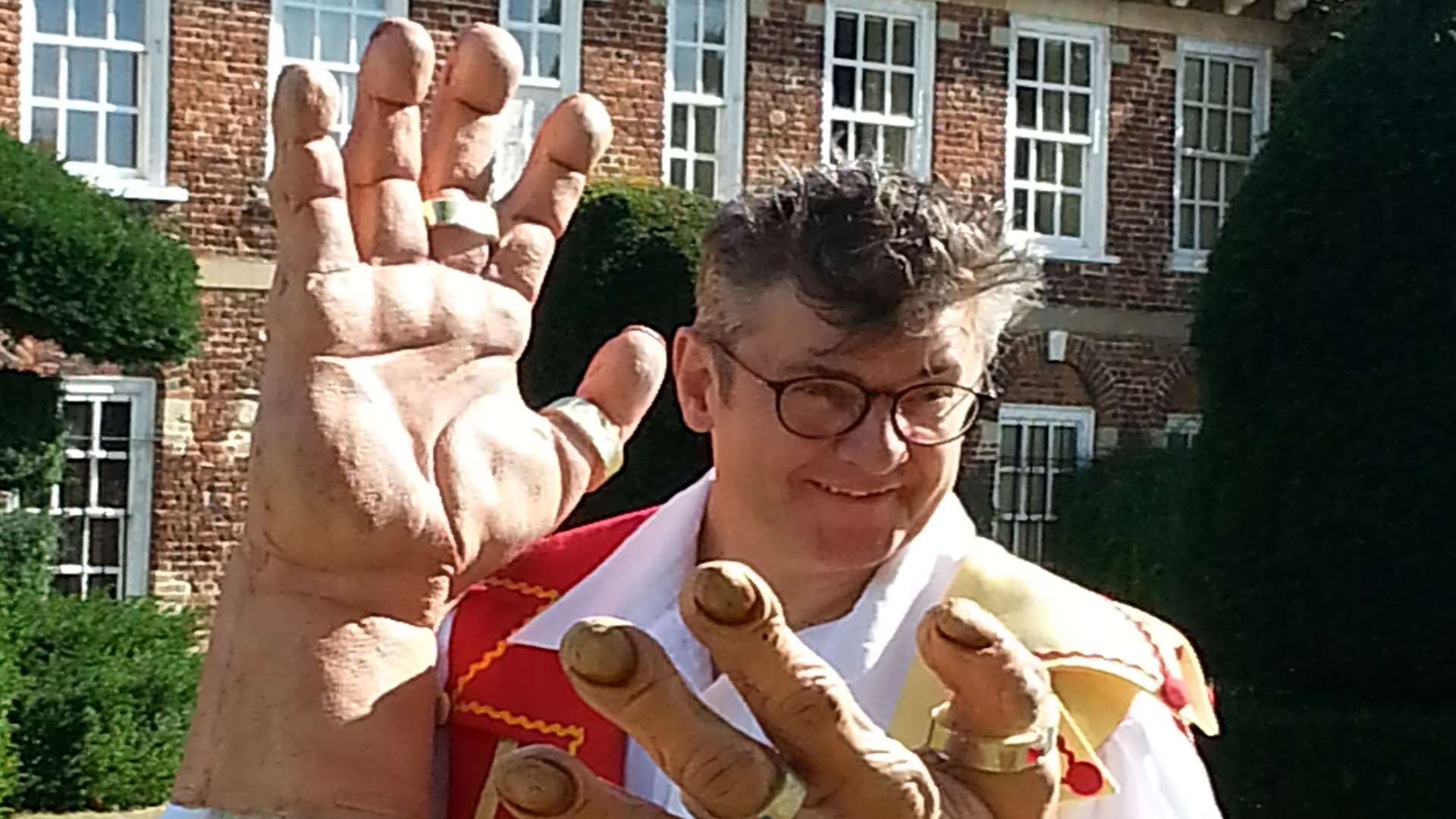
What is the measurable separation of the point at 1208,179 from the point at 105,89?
309 inches

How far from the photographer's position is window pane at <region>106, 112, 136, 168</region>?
12547 millimetres

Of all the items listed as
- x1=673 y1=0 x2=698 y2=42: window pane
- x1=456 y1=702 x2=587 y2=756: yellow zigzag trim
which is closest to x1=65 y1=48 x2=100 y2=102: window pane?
x1=673 y1=0 x2=698 y2=42: window pane

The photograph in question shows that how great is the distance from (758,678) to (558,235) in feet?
2.92

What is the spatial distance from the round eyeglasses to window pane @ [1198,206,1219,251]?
47.5 ft

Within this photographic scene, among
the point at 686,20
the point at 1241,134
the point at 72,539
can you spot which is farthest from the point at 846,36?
the point at 72,539

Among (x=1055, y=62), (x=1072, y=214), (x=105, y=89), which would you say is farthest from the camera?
(x=1072, y=214)

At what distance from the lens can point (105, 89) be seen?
1248cm

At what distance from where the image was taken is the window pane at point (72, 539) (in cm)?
1230

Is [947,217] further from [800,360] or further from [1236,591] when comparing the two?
[1236,591]

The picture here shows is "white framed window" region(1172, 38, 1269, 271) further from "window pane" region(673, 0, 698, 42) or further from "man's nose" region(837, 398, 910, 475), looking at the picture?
"man's nose" region(837, 398, 910, 475)

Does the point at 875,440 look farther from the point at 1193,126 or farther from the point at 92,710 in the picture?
the point at 1193,126

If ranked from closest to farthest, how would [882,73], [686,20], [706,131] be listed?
[686,20], [706,131], [882,73]

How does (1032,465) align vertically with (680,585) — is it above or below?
below

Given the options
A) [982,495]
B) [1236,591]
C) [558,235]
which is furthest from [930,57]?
[558,235]
